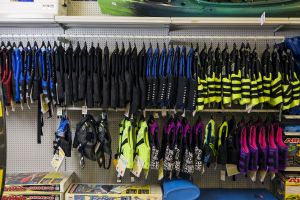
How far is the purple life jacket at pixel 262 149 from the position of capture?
7.95 ft

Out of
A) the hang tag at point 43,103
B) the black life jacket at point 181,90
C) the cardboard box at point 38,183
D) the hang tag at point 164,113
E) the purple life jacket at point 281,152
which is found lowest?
the cardboard box at point 38,183

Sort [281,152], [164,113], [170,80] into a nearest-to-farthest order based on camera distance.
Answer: [170,80], [281,152], [164,113]

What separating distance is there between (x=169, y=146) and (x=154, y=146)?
14 centimetres

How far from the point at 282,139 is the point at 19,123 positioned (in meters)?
2.62

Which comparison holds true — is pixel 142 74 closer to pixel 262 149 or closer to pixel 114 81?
pixel 114 81

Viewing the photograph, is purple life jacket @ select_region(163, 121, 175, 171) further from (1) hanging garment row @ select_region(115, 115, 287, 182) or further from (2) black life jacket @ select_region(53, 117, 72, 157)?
(2) black life jacket @ select_region(53, 117, 72, 157)

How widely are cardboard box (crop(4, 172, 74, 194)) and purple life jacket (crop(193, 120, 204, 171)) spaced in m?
1.22

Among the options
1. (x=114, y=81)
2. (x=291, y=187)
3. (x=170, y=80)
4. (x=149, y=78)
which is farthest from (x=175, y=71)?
(x=291, y=187)

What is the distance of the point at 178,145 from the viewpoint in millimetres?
2439

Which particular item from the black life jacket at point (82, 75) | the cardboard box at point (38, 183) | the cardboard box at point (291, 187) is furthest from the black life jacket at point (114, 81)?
the cardboard box at point (291, 187)

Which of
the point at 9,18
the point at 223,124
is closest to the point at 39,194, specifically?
the point at 9,18

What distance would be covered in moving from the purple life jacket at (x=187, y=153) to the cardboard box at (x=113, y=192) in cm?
34

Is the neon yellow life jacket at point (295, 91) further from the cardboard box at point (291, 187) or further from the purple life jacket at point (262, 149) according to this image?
the cardboard box at point (291, 187)

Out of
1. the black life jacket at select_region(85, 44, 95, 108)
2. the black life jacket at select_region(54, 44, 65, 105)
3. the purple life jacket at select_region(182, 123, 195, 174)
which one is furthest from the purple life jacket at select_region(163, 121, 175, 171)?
the black life jacket at select_region(54, 44, 65, 105)
